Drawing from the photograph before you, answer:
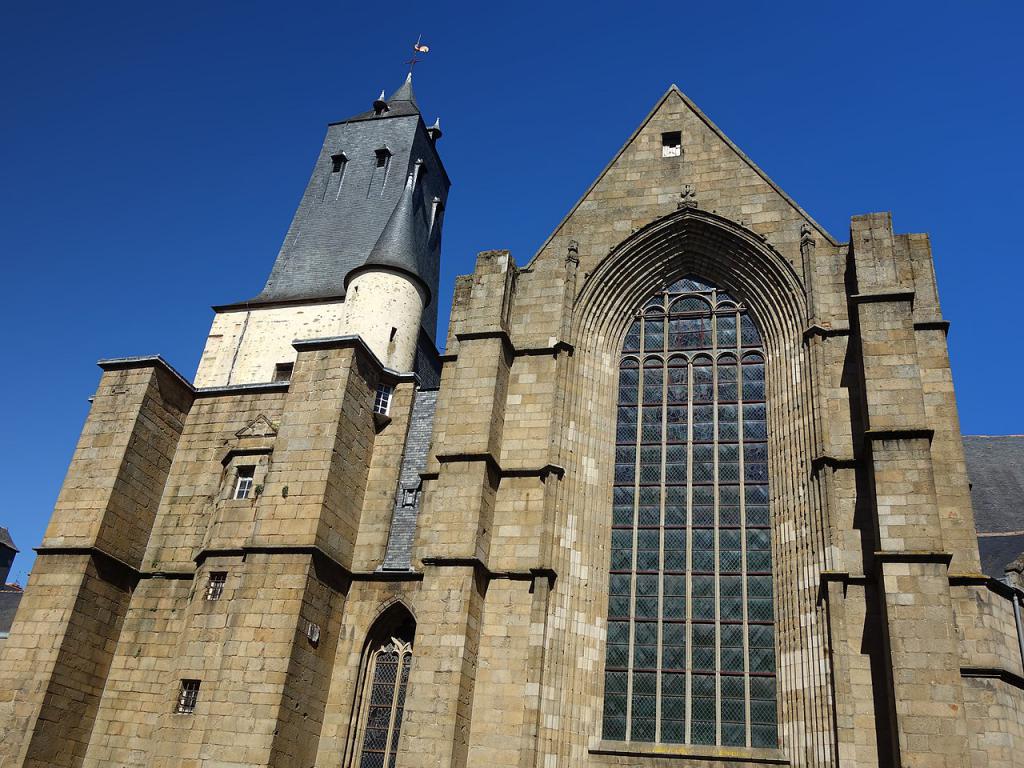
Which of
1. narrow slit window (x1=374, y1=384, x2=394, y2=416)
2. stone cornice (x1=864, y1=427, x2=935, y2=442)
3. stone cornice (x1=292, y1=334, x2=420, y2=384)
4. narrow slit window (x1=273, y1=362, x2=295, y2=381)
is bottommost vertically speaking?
stone cornice (x1=864, y1=427, x2=935, y2=442)

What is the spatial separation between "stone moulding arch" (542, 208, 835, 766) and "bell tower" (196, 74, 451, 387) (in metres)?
5.45

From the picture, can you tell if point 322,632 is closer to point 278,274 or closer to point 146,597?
point 146,597

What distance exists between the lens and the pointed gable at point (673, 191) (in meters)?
15.1

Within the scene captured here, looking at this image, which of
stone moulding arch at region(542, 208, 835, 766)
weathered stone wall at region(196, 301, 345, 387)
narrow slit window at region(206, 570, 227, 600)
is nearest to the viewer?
stone moulding arch at region(542, 208, 835, 766)

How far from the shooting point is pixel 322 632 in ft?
41.8

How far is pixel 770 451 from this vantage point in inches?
532

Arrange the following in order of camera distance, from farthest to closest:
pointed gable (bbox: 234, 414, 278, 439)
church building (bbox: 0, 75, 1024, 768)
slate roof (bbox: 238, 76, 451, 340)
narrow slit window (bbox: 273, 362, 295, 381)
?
slate roof (bbox: 238, 76, 451, 340) → narrow slit window (bbox: 273, 362, 295, 381) → pointed gable (bbox: 234, 414, 278, 439) → church building (bbox: 0, 75, 1024, 768)

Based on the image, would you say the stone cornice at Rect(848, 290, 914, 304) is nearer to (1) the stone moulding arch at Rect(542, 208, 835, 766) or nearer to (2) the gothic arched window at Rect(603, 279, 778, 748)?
(1) the stone moulding arch at Rect(542, 208, 835, 766)

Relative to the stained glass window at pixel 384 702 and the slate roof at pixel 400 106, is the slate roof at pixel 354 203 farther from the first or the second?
the stained glass window at pixel 384 702

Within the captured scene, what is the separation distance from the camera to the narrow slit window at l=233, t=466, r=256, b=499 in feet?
47.8

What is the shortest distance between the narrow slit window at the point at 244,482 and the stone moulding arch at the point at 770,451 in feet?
16.4

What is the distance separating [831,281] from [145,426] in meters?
11.0

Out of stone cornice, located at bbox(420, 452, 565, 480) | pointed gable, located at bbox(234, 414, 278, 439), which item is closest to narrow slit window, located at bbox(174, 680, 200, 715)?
pointed gable, located at bbox(234, 414, 278, 439)

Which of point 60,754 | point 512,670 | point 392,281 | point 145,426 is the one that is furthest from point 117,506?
point 392,281
